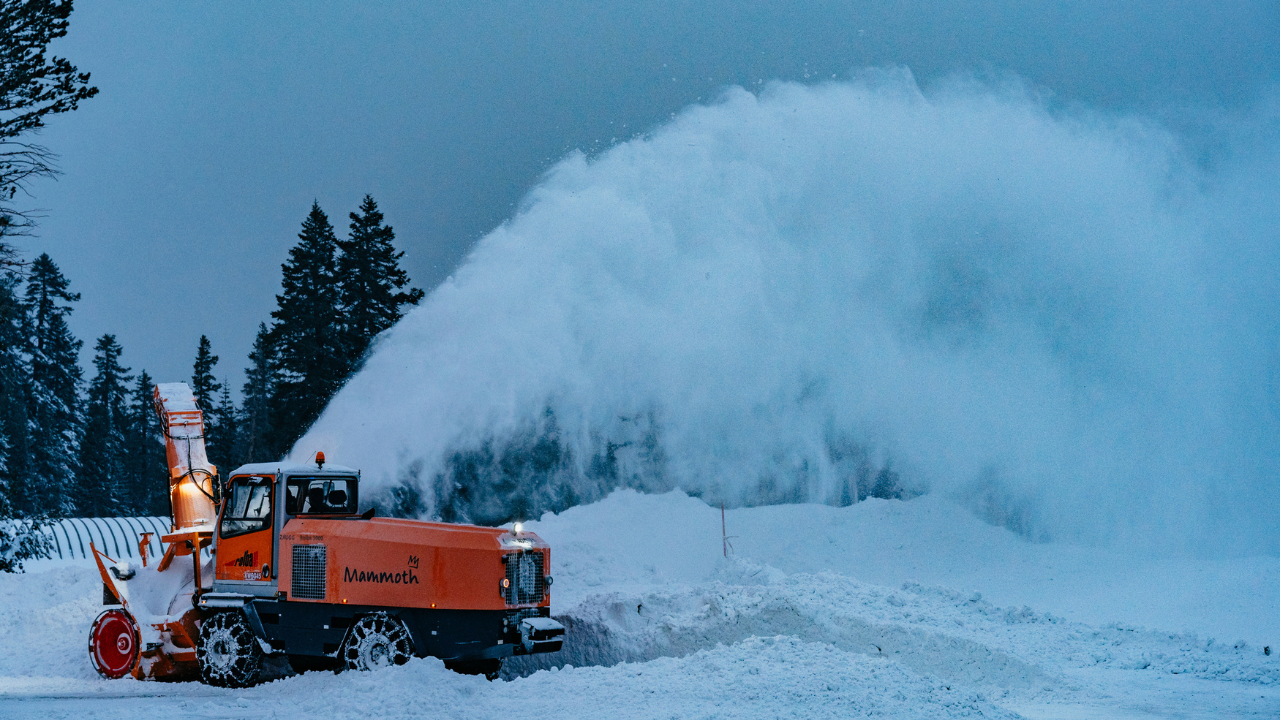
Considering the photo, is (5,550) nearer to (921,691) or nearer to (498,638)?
(498,638)

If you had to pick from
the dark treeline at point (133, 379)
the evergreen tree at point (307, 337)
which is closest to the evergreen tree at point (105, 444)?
the dark treeline at point (133, 379)

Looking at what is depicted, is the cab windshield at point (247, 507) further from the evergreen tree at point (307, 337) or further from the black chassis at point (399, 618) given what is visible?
the evergreen tree at point (307, 337)

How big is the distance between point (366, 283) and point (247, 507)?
25.4 m

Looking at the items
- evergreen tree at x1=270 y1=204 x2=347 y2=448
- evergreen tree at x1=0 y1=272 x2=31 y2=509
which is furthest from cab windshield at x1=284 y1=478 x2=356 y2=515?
evergreen tree at x1=0 y1=272 x2=31 y2=509

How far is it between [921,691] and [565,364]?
32.0 feet

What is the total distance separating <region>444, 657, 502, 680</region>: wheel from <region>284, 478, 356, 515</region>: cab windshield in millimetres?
1889

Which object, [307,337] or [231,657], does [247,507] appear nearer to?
[231,657]

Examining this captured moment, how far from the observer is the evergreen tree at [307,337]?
109 feet

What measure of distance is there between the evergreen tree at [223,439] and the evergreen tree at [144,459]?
402cm

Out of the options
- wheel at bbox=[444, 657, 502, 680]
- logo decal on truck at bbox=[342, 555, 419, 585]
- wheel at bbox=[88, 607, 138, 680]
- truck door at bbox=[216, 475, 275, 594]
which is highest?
truck door at bbox=[216, 475, 275, 594]

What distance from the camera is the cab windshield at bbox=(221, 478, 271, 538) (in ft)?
34.0

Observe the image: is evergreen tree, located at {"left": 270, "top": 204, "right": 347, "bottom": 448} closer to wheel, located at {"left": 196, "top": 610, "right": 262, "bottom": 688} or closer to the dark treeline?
the dark treeline

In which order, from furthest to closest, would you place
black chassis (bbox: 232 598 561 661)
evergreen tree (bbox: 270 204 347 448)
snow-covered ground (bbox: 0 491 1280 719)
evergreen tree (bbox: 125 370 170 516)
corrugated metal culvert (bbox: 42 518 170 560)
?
evergreen tree (bbox: 125 370 170 516), evergreen tree (bbox: 270 204 347 448), corrugated metal culvert (bbox: 42 518 170 560), black chassis (bbox: 232 598 561 661), snow-covered ground (bbox: 0 491 1280 719)

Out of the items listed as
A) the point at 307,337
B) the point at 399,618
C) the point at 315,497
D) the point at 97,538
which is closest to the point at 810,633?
Answer: the point at 399,618
